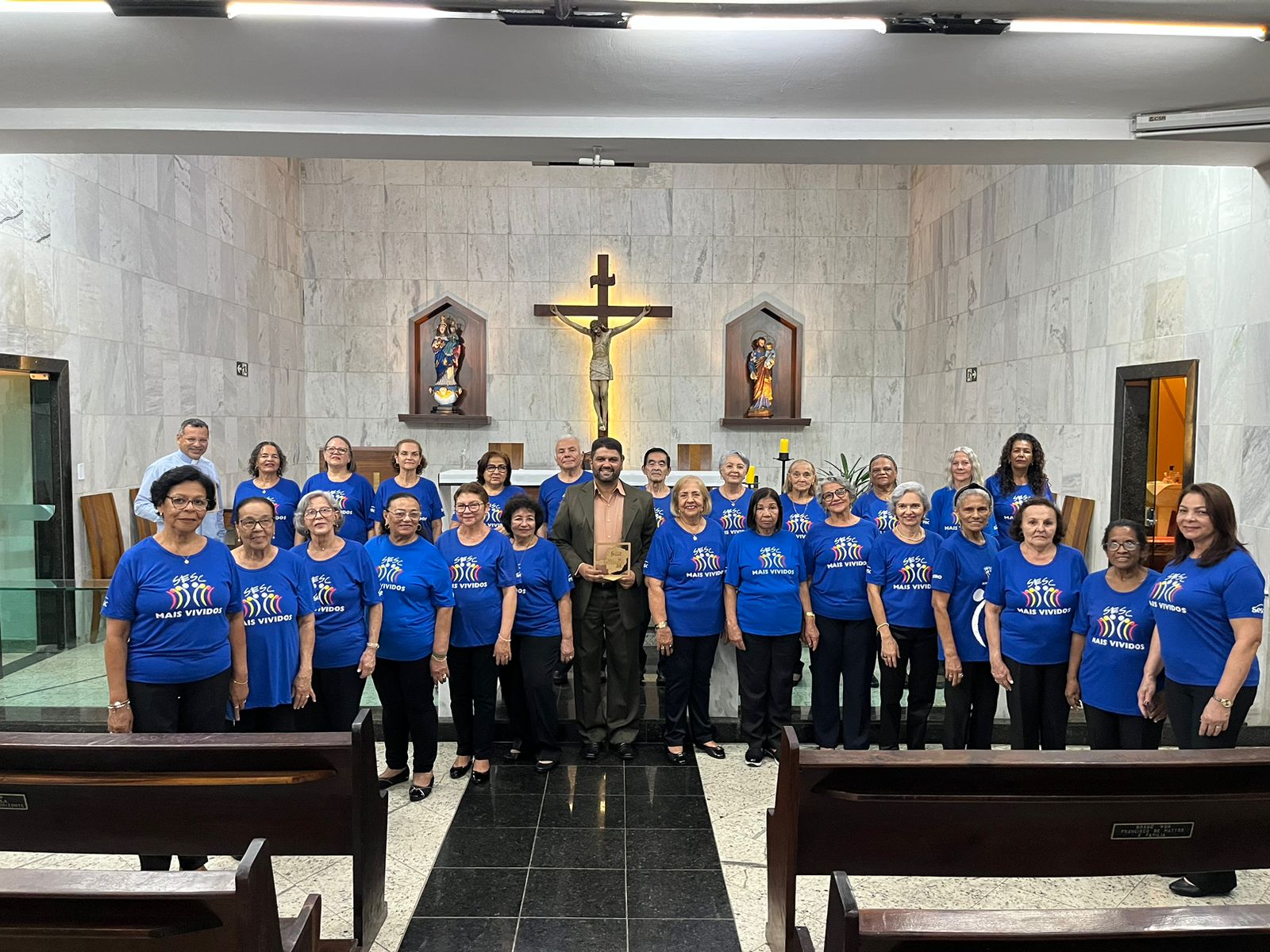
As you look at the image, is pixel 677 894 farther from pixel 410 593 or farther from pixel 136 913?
pixel 136 913

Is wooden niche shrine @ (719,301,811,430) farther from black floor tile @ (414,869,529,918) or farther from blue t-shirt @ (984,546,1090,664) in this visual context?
black floor tile @ (414,869,529,918)

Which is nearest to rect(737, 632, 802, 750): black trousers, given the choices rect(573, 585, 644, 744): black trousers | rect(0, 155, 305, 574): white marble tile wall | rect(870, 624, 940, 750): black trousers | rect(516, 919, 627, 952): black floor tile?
rect(870, 624, 940, 750): black trousers

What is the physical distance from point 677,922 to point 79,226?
6.89 meters

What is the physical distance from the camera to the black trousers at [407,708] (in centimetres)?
417

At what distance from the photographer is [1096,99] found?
4398 millimetres

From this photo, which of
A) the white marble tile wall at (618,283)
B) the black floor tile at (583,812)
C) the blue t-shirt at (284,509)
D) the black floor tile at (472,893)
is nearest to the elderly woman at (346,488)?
the blue t-shirt at (284,509)

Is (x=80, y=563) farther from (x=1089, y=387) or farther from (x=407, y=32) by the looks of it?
(x=1089, y=387)

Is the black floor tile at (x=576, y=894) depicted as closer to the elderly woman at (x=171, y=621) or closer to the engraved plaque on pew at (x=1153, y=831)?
the elderly woman at (x=171, y=621)

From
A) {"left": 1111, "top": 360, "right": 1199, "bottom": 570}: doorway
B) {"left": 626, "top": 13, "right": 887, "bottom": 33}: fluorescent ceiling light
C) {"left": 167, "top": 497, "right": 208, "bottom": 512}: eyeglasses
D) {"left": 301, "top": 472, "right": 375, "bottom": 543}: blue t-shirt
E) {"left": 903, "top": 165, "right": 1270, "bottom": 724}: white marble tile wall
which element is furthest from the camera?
{"left": 1111, "top": 360, "right": 1199, "bottom": 570}: doorway

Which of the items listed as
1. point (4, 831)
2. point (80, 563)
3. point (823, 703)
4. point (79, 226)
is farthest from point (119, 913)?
point (79, 226)

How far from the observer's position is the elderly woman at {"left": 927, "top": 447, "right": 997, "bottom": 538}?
540 centimetres

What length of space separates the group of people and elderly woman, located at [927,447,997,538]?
2 centimetres

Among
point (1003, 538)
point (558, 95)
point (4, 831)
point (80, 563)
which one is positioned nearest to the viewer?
point (4, 831)

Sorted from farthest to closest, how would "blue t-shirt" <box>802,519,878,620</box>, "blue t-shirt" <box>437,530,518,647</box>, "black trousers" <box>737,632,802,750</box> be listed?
"black trousers" <box>737,632,802,750</box>, "blue t-shirt" <box>802,519,878,620</box>, "blue t-shirt" <box>437,530,518,647</box>
